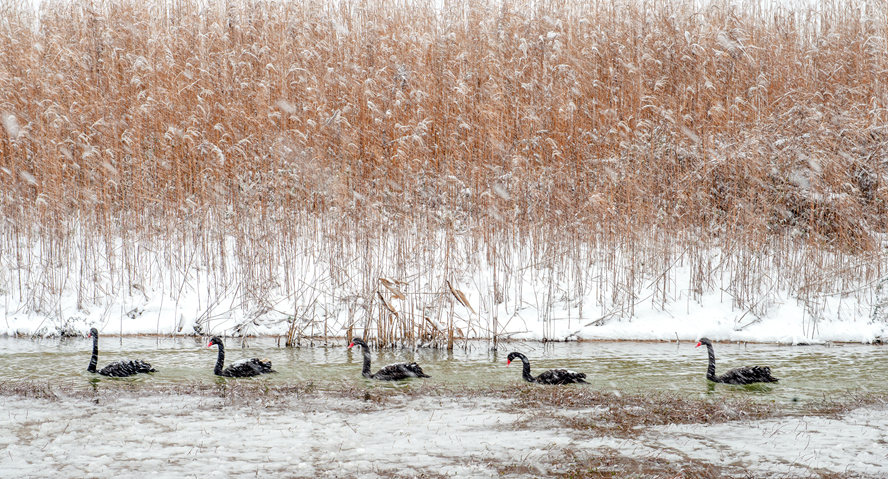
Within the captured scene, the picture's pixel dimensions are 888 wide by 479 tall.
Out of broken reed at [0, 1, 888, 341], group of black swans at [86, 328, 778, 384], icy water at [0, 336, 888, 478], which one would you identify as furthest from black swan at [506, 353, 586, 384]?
broken reed at [0, 1, 888, 341]

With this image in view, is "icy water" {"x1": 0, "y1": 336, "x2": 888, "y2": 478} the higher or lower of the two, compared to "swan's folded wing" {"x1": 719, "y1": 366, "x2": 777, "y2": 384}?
lower

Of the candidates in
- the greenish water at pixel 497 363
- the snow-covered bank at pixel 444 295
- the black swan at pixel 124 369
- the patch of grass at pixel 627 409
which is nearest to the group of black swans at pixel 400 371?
the black swan at pixel 124 369

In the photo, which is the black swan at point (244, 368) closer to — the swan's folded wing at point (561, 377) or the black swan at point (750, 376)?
the swan's folded wing at point (561, 377)

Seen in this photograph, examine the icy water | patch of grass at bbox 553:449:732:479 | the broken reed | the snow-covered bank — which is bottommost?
patch of grass at bbox 553:449:732:479

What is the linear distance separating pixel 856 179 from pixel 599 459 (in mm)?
9123

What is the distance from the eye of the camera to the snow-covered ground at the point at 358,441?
5.79m

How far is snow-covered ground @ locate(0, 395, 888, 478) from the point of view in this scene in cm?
579

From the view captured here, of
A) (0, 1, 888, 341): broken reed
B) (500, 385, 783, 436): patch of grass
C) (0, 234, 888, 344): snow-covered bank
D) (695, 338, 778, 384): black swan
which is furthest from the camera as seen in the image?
(0, 1, 888, 341): broken reed

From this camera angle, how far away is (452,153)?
13828 millimetres

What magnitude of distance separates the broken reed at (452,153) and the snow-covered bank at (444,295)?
10 centimetres

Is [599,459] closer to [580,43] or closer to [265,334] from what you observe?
[265,334]

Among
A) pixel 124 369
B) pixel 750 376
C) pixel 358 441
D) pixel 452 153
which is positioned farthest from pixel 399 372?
pixel 452 153

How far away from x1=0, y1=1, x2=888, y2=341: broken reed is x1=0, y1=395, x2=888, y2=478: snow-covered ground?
12.2 ft

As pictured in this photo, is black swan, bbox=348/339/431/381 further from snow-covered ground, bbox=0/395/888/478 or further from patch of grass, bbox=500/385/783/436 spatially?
patch of grass, bbox=500/385/783/436
